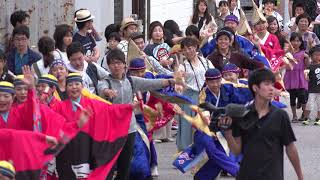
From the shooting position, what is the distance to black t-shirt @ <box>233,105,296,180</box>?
709 cm

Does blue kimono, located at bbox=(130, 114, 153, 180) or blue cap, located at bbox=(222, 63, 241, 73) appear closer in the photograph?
blue kimono, located at bbox=(130, 114, 153, 180)

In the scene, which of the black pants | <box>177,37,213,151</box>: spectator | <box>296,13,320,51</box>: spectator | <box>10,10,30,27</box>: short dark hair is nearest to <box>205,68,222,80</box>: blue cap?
the black pants

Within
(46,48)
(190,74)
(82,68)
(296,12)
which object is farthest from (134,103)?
(296,12)

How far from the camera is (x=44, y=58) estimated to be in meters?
10.6

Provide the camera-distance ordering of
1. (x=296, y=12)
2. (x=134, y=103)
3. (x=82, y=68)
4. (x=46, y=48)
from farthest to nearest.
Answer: (x=296, y=12) → (x=46, y=48) → (x=82, y=68) → (x=134, y=103)

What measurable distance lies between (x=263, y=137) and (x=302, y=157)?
229 inches

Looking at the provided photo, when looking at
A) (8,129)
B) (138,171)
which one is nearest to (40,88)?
(8,129)

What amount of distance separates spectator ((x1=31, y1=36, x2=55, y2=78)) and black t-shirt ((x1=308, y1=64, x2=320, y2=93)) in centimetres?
611

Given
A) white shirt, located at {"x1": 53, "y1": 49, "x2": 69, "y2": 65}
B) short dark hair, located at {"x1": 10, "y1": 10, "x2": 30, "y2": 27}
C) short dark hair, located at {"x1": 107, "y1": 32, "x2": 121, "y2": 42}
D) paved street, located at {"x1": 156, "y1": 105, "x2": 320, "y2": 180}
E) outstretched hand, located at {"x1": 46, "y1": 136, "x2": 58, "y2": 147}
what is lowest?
paved street, located at {"x1": 156, "y1": 105, "x2": 320, "y2": 180}

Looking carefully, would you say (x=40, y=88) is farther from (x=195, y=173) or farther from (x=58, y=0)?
(x=58, y=0)

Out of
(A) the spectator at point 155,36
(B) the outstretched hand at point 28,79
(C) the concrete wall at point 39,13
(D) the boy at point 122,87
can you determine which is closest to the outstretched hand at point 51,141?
(B) the outstretched hand at point 28,79

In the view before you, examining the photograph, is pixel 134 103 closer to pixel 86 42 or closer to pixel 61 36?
pixel 61 36

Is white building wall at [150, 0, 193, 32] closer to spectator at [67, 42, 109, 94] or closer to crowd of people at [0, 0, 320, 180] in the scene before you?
crowd of people at [0, 0, 320, 180]

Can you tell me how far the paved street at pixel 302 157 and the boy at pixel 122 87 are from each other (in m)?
2.03
